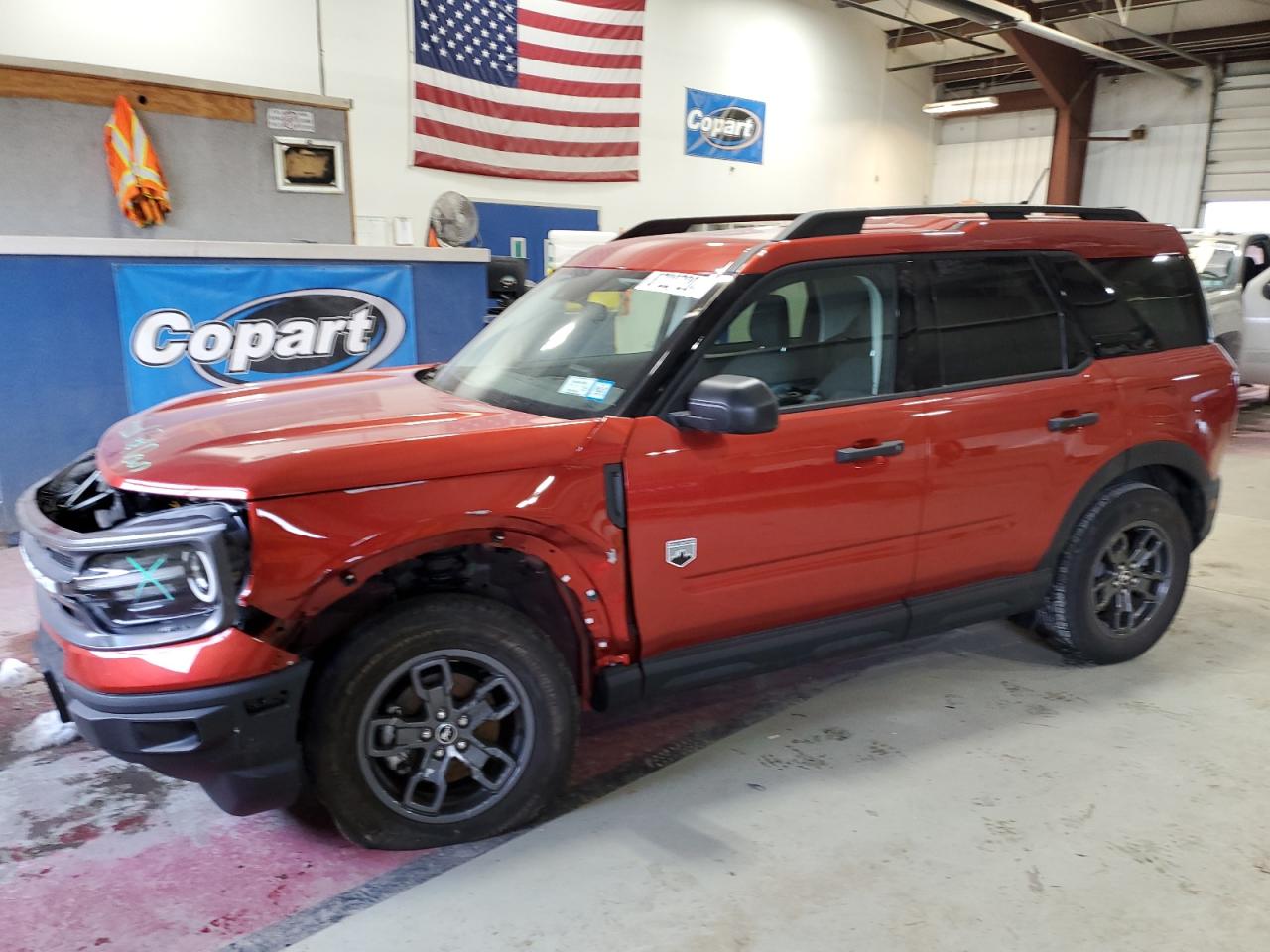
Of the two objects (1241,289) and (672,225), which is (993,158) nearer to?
(1241,289)

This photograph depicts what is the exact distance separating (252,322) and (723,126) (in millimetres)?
11220

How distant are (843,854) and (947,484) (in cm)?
122

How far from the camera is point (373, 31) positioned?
35.9 feet

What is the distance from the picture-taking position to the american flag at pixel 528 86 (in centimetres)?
1140

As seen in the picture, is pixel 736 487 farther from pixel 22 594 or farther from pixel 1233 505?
pixel 1233 505

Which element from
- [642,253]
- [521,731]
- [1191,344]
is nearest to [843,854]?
[521,731]

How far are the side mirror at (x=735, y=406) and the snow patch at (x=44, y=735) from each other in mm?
2327

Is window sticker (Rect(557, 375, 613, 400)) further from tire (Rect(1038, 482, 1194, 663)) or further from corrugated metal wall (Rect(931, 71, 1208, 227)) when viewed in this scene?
corrugated metal wall (Rect(931, 71, 1208, 227))

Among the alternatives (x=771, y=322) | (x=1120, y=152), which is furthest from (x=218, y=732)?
(x=1120, y=152)

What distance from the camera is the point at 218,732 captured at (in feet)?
6.61

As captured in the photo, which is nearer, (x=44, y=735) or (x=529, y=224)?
(x=44, y=735)

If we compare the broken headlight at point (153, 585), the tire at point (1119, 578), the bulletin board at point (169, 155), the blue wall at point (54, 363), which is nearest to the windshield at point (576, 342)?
the broken headlight at point (153, 585)

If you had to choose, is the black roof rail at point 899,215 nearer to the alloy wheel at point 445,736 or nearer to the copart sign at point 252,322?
the alloy wheel at point 445,736

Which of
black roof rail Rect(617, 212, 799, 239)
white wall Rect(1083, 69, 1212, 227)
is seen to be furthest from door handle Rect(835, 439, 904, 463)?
white wall Rect(1083, 69, 1212, 227)
